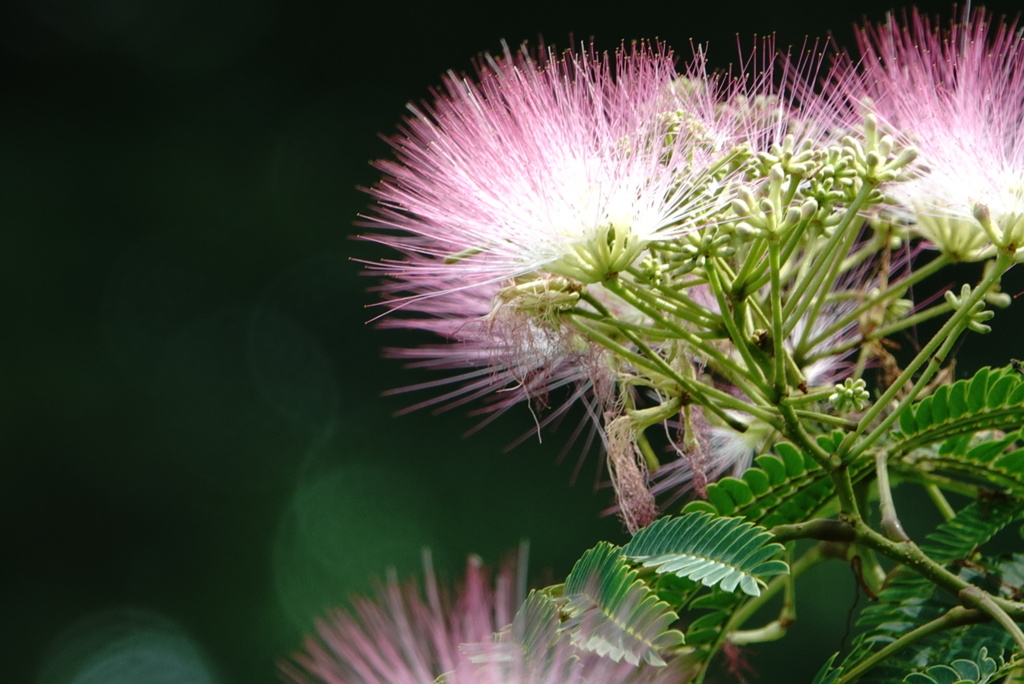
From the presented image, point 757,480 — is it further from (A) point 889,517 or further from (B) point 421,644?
(B) point 421,644

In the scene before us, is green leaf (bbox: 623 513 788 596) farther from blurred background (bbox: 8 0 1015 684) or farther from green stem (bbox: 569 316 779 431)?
blurred background (bbox: 8 0 1015 684)

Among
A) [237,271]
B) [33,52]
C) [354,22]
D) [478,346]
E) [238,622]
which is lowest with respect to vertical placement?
[238,622]

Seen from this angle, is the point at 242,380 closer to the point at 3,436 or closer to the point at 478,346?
the point at 3,436

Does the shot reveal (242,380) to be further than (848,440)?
Yes

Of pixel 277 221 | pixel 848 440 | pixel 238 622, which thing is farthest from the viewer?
pixel 277 221

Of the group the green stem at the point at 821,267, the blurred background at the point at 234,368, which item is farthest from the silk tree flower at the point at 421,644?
the blurred background at the point at 234,368

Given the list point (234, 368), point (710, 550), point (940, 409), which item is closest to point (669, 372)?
point (710, 550)

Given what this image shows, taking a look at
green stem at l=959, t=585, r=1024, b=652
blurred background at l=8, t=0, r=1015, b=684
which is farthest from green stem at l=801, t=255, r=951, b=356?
blurred background at l=8, t=0, r=1015, b=684

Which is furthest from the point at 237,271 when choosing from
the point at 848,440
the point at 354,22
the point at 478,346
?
the point at 848,440
